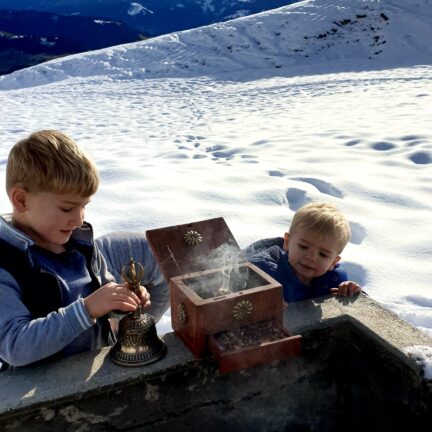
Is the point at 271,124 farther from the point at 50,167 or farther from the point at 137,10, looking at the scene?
the point at 137,10

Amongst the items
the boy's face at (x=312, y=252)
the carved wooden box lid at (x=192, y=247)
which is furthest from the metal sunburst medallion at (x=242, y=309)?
the boy's face at (x=312, y=252)

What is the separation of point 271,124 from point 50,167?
23.6ft

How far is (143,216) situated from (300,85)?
897cm

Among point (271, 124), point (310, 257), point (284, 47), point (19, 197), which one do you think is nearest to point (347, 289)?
point (310, 257)

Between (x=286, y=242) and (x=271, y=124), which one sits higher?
(x=286, y=242)

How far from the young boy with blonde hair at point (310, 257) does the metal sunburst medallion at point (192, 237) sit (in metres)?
0.41

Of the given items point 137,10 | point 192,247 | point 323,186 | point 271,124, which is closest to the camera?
point 192,247

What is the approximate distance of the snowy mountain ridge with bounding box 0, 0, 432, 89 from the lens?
15.4 meters

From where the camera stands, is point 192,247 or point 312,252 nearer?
point 192,247

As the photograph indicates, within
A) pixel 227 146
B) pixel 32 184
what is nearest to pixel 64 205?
pixel 32 184

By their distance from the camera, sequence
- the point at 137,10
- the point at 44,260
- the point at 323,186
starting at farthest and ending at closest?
the point at 137,10
the point at 323,186
the point at 44,260

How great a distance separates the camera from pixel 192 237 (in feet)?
8.63

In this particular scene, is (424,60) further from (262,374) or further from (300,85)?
(262,374)

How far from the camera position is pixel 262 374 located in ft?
7.73
